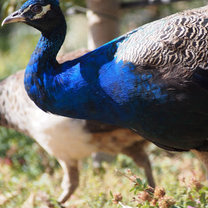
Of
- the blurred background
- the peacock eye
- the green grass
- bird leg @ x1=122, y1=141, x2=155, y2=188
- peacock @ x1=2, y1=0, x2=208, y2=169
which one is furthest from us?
bird leg @ x1=122, y1=141, x2=155, y2=188

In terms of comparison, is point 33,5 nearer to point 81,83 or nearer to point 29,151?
point 81,83

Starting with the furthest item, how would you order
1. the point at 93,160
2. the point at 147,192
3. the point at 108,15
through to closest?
the point at 93,160
the point at 108,15
the point at 147,192

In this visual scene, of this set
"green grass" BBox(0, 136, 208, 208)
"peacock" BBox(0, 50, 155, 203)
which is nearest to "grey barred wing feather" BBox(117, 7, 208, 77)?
"green grass" BBox(0, 136, 208, 208)

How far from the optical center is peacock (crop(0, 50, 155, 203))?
10.2ft

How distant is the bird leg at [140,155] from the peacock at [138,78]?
2.92ft

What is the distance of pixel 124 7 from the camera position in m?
3.91

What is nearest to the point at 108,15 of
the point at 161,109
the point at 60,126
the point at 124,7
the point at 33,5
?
the point at 124,7

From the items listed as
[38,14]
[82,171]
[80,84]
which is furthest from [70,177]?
[38,14]

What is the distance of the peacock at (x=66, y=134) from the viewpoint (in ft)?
10.2

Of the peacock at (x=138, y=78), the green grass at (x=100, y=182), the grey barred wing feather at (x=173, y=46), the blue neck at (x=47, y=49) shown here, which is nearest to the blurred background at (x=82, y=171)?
the green grass at (x=100, y=182)

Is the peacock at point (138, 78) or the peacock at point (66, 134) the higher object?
the peacock at point (138, 78)

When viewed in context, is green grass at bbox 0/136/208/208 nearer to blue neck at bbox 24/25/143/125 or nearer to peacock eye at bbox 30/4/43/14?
blue neck at bbox 24/25/143/125

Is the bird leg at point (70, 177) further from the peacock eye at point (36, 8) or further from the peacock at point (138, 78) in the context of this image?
the peacock eye at point (36, 8)

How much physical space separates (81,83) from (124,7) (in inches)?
70.9
